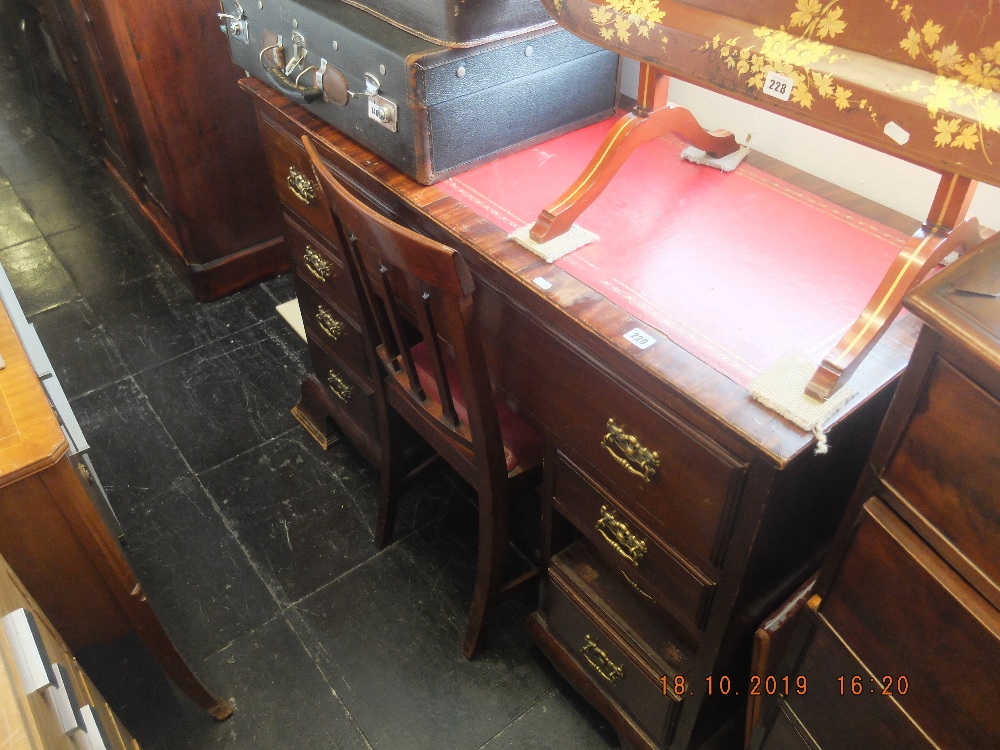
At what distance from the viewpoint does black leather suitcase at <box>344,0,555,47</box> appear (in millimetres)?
1084

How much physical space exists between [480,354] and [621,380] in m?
0.23

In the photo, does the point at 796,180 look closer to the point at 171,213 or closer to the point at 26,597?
the point at 26,597

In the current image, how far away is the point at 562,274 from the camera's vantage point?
100 centimetres

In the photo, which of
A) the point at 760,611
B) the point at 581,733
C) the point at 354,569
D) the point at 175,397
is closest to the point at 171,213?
the point at 175,397

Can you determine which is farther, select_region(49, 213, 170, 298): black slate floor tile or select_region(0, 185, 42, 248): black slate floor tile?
select_region(0, 185, 42, 248): black slate floor tile

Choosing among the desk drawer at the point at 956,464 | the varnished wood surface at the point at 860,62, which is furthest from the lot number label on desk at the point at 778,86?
the desk drawer at the point at 956,464

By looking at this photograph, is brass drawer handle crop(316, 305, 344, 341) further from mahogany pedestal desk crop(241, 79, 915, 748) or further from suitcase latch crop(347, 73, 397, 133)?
suitcase latch crop(347, 73, 397, 133)

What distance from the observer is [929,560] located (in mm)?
707

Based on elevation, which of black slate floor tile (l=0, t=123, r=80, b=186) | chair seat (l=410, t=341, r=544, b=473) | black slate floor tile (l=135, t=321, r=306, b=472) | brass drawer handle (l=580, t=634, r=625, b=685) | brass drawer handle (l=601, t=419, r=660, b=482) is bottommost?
black slate floor tile (l=135, t=321, r=306, b=472)

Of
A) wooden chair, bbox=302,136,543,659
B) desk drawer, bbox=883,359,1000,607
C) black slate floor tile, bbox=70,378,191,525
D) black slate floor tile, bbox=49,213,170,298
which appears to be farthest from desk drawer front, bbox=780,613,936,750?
black slate floor tile, bbox=49,213,170,298

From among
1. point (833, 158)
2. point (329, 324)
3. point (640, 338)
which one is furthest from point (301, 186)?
point (833, 158)

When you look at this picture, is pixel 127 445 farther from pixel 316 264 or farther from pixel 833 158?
pixel 833 158

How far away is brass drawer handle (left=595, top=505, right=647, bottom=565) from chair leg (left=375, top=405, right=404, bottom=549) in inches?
21.9

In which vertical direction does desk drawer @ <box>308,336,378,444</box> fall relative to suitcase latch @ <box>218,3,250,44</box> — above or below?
below
